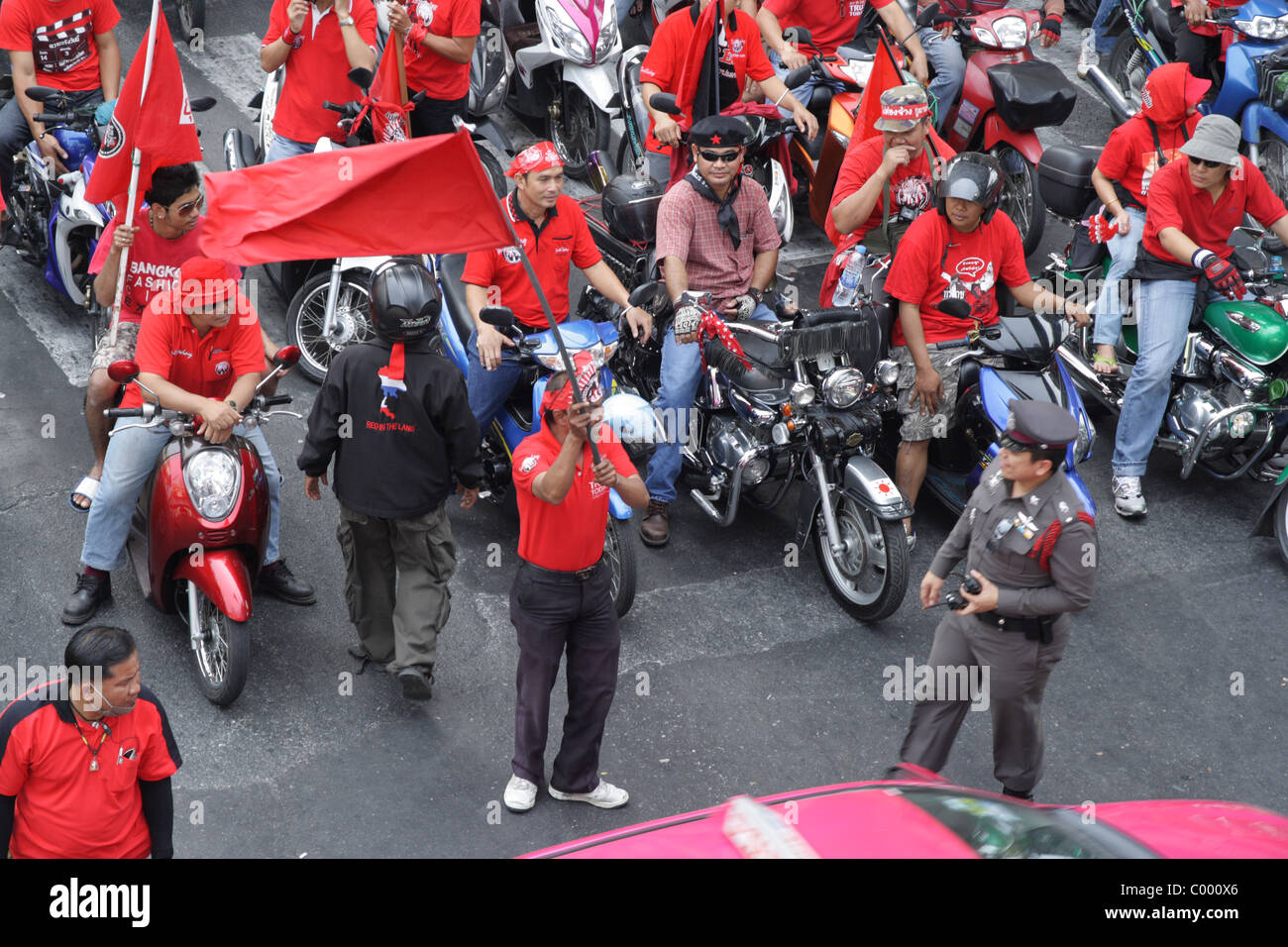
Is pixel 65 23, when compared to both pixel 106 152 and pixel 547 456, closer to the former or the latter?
pixel 106 152

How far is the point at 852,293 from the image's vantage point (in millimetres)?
8047

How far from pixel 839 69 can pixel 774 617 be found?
4.57 m

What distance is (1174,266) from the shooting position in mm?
7945

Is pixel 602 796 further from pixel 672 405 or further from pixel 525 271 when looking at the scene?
pixel 525 271

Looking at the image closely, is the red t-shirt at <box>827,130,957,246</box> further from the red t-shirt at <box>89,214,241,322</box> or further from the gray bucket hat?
the red t-shirt at <box>89,214,241,322</box>

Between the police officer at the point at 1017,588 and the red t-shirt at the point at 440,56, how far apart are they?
17.6ft

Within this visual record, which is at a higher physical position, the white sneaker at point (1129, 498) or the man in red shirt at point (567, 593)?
the man in red shirt at point (567, 593)

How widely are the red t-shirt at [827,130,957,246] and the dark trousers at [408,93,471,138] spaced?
9.78ft

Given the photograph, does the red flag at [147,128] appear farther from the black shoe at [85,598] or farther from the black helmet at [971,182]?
the black helmet at [971,182]

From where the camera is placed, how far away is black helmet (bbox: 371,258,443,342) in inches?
231

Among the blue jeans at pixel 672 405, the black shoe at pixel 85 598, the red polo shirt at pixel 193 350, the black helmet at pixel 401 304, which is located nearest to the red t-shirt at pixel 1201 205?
the blue jeans at pixel 672 405

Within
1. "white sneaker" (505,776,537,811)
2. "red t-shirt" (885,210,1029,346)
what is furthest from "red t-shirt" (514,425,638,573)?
"red t-shirt" (885,210,1029,346)

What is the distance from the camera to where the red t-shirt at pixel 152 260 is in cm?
682

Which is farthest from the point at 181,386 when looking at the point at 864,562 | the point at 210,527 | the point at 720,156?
the point at 864,562
